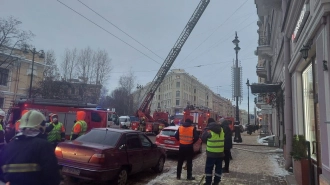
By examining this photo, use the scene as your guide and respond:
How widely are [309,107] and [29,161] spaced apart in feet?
24.5

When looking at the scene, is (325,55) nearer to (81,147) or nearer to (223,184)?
(223,184)

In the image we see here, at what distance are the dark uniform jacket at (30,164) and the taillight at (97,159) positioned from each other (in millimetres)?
4021

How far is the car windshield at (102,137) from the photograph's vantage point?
7488 millimetres

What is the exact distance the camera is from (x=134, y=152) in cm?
789

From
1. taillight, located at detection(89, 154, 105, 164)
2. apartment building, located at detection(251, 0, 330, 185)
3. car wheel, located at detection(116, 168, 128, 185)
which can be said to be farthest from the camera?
car wheel, located at detection(116, 168, 128, 185)

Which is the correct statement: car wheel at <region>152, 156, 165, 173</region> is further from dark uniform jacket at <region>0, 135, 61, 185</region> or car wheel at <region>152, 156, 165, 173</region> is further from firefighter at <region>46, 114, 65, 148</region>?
dark uniform jacket at <region>0, 135, 61, 185</region>

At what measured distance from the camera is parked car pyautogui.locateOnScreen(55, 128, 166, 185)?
657cm

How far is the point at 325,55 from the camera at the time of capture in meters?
4.97

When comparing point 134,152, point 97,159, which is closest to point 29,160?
point 97,159

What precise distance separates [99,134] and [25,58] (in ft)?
128

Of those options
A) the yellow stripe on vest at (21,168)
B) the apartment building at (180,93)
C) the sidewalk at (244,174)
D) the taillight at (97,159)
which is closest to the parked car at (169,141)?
the sidewalk at (244,174)

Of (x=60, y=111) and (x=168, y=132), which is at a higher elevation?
(x=60, y=111)

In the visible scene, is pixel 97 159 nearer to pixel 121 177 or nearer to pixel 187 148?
pixel 121 177

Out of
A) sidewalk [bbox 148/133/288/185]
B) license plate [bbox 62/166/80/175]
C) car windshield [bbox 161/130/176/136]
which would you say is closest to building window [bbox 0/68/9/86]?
car windshield [bbox 161/130/176/136]
